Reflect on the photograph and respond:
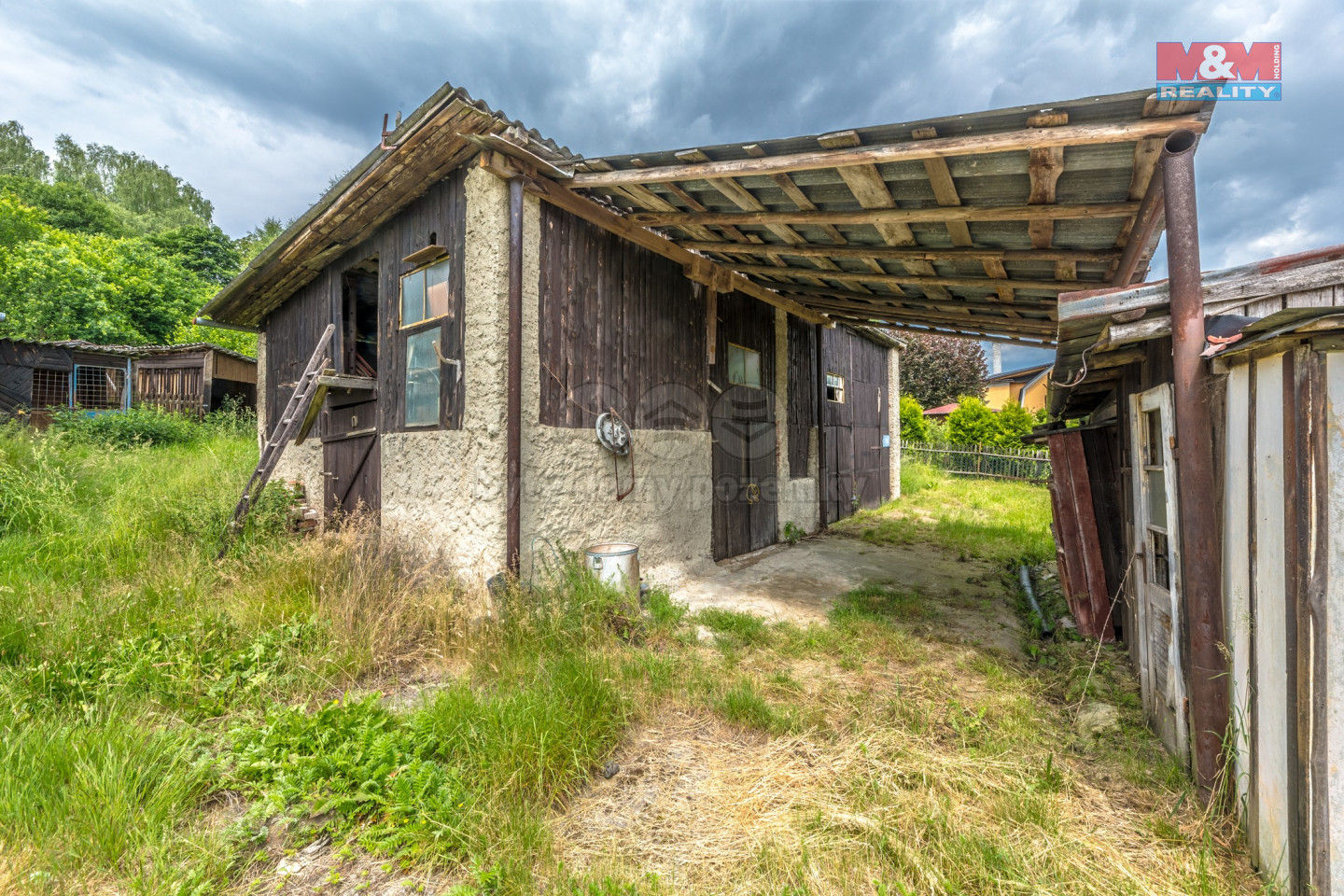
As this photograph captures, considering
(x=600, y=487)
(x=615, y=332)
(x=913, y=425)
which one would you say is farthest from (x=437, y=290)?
(x=913, y=425)

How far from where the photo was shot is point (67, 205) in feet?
89.6

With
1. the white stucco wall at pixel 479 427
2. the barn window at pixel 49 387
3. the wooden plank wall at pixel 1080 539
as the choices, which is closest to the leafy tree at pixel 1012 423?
the wooden plank wall at pixel 1080 539

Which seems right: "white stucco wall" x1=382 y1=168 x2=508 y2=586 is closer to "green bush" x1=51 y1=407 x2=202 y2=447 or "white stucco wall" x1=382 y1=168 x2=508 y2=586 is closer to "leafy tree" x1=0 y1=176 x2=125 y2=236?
"green bush" x1=51 y1=407 x2=202 y2=447

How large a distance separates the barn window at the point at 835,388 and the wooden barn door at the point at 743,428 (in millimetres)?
2318

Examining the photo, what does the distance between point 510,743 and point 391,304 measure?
519 cm

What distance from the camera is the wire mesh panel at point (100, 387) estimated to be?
1503 cm

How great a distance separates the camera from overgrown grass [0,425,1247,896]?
6.44ft

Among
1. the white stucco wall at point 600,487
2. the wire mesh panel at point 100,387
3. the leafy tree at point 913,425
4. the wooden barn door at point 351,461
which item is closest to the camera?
the white stucco wall at point 600,487

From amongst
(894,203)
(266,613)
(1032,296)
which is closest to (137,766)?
(266,613)

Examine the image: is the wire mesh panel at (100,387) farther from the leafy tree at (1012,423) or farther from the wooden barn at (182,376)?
the leafy tree at (1012,423)

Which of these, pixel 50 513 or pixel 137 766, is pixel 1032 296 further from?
pixel 50 513

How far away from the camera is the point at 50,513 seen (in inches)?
221

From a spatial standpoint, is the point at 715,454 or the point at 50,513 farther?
the point at 715,454

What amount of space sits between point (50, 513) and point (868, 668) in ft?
27.3
